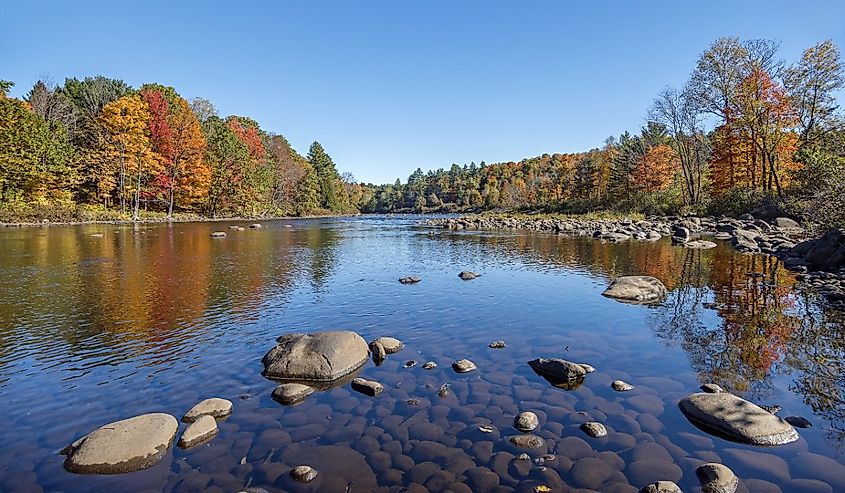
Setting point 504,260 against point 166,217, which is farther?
point 166,217

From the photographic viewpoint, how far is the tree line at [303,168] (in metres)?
31.2

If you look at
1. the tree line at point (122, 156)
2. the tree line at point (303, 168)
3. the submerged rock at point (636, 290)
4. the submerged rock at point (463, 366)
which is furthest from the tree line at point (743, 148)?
the tree line at point (122, 156)

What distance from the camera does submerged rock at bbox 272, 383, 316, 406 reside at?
5883 mm

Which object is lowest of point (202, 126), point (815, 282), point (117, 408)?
point (117, 408)

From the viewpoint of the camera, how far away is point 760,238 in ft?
79.9

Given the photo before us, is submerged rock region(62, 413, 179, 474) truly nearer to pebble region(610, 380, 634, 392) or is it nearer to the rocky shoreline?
pebble region(610, 380, 634, 392)

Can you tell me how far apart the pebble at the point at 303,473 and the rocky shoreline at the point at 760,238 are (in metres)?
12.7

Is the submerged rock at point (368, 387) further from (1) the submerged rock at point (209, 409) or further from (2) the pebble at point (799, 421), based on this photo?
(2) the pebble at point (799, 421)

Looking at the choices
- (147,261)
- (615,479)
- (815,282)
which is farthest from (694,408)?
(147,261)

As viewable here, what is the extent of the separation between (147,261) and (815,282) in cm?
2295

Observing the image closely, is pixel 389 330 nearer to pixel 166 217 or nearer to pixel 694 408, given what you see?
pixel 694 408

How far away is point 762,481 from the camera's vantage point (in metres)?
4.16

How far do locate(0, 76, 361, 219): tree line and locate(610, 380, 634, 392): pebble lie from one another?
47714 mm

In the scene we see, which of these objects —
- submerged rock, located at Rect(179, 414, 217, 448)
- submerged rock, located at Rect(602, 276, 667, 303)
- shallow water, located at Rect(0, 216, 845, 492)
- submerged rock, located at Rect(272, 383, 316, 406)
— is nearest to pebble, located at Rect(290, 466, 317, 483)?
shallow water, located at Rect(0, 216, 845, 492)
